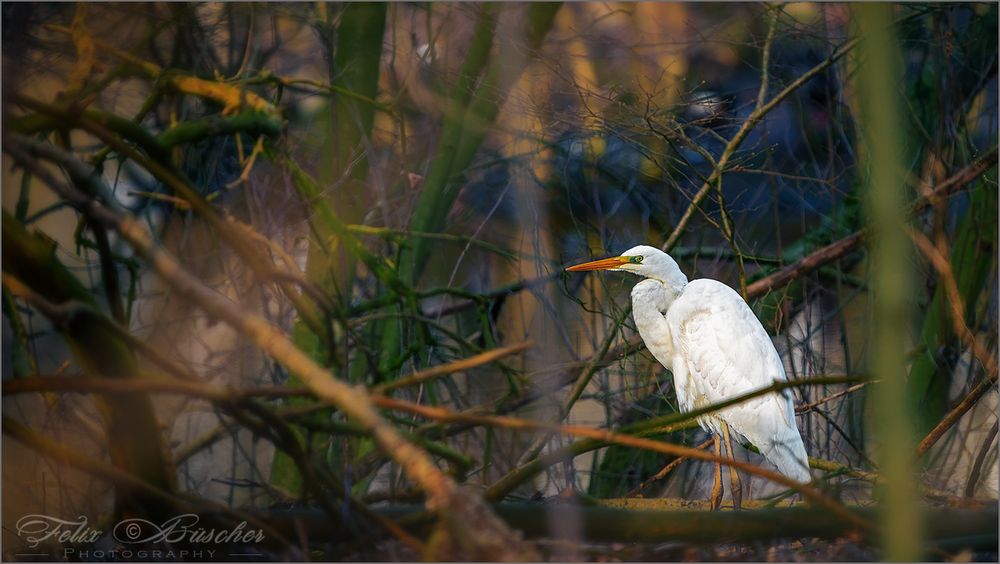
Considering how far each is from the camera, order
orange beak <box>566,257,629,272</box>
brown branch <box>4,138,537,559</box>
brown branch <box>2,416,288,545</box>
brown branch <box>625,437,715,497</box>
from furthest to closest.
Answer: orange beak <box>566,257,629,272</box> < brown branch <box>625,437,715,497</box> < brown branch <box>2,416,288,545</box> < brown branch <box>4,138,537,559</box>

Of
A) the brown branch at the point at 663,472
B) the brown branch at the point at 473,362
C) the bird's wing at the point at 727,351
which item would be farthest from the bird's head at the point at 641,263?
the brown branch at the point at 473,362

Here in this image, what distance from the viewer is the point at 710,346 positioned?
2.53 meters

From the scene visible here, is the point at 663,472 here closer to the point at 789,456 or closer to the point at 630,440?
the point at 789,456

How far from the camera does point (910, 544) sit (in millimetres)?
815

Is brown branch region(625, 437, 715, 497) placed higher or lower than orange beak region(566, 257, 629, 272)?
lower

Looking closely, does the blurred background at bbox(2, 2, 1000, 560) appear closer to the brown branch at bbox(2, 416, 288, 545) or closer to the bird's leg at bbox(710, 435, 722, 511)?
the bird's leg at bbox(710, 435, 722, 511)

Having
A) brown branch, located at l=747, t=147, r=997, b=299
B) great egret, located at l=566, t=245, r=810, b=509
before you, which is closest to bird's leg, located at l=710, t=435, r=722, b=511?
great egret, located at l=566, t=245, r=810, b=509

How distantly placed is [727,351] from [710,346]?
47 mm

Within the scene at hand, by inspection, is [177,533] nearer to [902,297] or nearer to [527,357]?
[902,297]

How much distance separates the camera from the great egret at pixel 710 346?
Answer: 95.6 inches

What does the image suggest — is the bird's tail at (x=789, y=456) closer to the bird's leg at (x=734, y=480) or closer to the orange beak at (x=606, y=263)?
the bird's leg at (x=734, y=480)

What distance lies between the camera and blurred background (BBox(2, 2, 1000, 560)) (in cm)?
220

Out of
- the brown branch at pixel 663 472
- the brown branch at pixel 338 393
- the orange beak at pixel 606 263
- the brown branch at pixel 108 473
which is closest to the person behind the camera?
the brown branch at pixel 338 393

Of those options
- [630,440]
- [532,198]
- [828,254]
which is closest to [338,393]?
[630,440]
